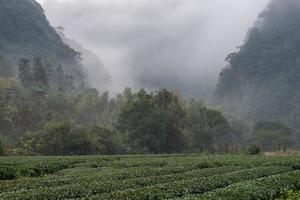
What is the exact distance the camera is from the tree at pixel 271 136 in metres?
106

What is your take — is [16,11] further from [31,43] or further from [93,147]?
[93,147]

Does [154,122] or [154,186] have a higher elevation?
[154,122]

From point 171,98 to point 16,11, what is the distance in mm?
128485

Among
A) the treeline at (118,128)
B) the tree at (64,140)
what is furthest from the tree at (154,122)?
the tree at (64,140)

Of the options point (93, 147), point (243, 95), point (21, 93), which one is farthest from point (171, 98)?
point (243, 95)

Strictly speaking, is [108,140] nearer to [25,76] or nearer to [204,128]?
[204,128]

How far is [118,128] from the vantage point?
88875 mm

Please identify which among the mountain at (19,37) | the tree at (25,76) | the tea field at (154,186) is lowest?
the tea field at (154,186)

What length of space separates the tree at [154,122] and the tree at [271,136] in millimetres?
28284

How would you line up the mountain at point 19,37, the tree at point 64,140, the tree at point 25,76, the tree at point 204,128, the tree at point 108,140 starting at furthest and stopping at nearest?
the mountain at point 19,37 < the tree at point 25,76 < the tree at point 204,128 < the tree at point 108,140 < the tree at point 64,140

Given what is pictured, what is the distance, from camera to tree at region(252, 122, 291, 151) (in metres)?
106

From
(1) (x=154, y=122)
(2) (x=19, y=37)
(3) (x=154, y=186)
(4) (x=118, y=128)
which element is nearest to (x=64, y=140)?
(4) (x=118, y=128)

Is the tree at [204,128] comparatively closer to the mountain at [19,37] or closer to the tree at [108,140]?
the tree at [108,140]

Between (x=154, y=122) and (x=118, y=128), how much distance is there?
9703mm
